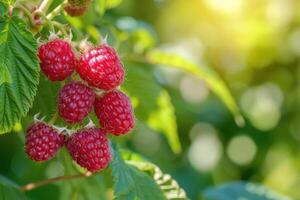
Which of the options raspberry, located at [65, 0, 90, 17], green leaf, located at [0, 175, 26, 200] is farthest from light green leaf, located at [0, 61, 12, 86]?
green leaf, located at [0, 175, 26, 200]

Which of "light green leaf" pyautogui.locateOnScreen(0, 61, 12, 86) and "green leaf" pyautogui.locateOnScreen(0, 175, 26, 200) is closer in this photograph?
"light green leaf" pyautogui.locateOnScreen(0, 61, 12, 86)

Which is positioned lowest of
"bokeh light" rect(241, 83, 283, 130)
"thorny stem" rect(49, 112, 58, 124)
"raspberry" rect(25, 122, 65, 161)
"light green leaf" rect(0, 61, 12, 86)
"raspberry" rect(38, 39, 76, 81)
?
"bokeh light" rect(241, 83, 283, 130)

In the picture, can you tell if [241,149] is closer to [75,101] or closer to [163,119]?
[163,119]

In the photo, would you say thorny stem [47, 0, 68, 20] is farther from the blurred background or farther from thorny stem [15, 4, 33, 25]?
the blurred background

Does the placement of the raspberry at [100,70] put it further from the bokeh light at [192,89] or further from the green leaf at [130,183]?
the bokeh light at [192,89]

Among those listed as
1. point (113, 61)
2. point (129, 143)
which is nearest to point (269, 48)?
point (129, 143)

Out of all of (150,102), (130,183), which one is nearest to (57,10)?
(130,183)

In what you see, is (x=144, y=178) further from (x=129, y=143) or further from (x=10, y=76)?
(x=129, y=143)

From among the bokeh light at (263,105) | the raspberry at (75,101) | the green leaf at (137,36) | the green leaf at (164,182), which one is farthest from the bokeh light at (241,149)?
the raspberry at (75,101)
